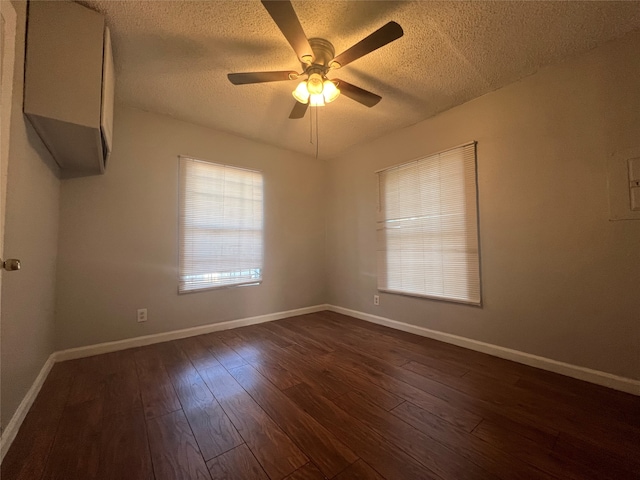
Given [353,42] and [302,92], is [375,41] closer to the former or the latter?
[353,42]

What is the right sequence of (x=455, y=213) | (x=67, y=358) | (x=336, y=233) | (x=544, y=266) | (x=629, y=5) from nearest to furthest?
1. (x=629, y=5)
2. (x=544, y=266)
3. (x=67, y=358)
4. (x=455, y=213)
5. (x=336, y=233)

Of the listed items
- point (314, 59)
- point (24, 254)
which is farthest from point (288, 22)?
point (24, 254)

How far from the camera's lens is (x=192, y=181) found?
2.82m

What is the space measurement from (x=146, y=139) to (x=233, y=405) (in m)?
2.70

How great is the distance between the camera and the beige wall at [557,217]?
1686 mm

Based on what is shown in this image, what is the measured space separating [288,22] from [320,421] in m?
2.23

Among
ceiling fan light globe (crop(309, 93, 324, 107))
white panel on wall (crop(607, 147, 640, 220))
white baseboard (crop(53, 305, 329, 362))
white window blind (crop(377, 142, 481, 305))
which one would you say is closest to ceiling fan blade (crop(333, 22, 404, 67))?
ceiling fan light globe (crop(309, 93, 324, 107))

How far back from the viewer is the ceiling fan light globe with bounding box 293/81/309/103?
1.80m

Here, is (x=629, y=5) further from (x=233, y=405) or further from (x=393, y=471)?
(x=233, y=405)

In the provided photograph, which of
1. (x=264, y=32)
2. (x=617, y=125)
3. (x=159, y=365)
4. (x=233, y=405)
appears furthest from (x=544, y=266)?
(x=159, y=365)

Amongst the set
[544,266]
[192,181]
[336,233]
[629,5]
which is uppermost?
[629,5]

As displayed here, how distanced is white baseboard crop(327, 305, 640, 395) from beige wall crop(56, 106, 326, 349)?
74.7 inches

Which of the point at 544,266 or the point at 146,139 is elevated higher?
the point at 146,139

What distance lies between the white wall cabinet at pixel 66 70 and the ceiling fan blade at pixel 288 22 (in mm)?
1185
